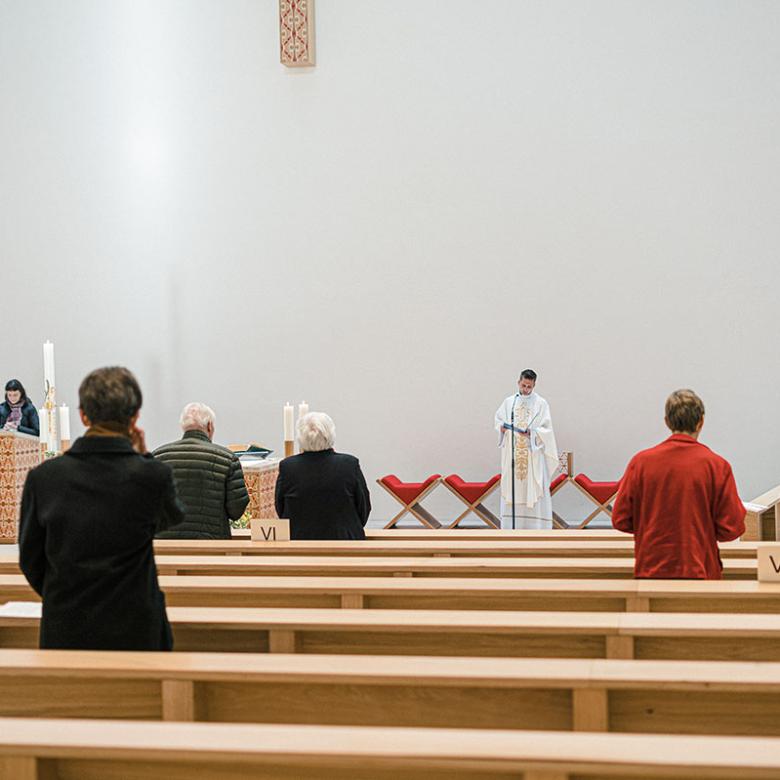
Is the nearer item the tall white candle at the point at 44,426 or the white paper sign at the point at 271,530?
the white paper sign at the point at 271,530

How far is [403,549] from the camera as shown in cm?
514

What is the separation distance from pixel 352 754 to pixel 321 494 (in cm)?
366

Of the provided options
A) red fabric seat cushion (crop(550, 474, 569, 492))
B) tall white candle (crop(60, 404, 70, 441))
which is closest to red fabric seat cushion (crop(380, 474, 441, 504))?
red fabric seat cushion (crop(550, 474, 569, 492))

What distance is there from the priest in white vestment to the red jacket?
21.3 feet

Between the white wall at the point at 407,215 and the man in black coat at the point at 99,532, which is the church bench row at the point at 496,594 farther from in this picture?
the white wall at the point at 407,215

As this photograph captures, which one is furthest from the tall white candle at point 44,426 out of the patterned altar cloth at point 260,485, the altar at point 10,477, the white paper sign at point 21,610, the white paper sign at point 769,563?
the white paper sign at point 769,563

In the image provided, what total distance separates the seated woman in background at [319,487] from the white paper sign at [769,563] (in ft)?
7.22

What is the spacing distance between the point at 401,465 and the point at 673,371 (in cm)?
304

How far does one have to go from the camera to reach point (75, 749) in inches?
76.0

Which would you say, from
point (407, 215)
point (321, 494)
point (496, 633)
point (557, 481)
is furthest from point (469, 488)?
point (496, 633)

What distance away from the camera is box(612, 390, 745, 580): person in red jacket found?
4285 mm

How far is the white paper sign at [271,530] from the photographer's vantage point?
17.1 feet

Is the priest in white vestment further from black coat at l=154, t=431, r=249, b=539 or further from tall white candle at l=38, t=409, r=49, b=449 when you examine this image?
black coat at l=154, t=431, r=249, b=539

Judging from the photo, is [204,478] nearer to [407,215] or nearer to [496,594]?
[496,594]
